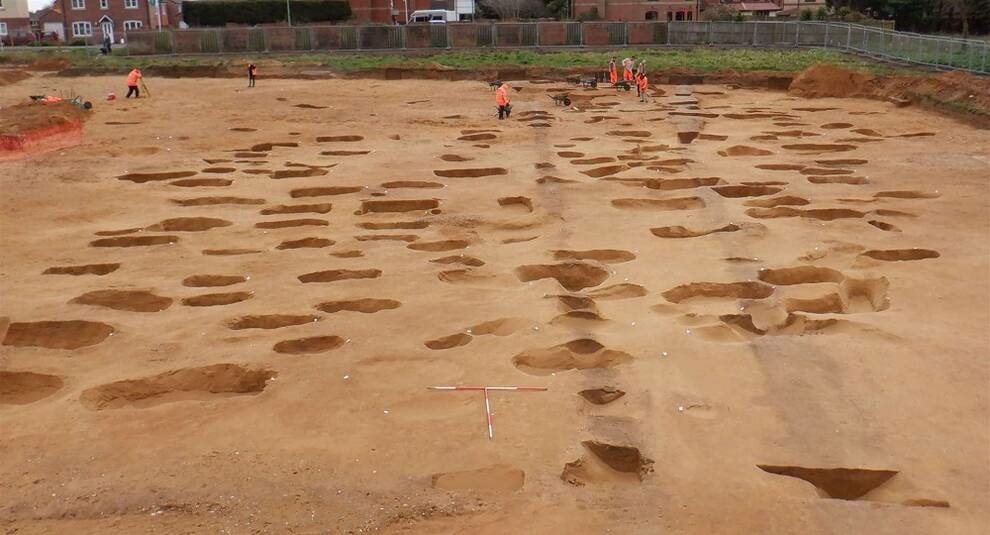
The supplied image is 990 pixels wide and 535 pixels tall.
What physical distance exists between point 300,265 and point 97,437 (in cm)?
473

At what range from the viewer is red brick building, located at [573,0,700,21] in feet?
168

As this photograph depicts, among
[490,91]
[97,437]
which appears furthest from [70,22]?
[97,437]

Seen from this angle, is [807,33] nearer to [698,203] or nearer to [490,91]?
[490,91]

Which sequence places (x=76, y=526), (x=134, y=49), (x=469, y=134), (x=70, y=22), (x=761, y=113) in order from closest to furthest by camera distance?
(x=76, y=526), (x=469, y=134), (x=761, y=113), (x=134, y=49), (x=70, y=22)

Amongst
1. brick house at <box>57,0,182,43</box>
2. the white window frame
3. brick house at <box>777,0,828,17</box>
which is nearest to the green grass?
brick house at <box>777,0,828,17</box>

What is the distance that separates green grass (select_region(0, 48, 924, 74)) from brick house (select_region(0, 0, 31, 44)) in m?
38.7

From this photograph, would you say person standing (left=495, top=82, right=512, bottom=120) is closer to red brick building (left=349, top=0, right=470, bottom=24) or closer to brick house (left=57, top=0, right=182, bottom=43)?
red brick building (left=349, top=0, right=470, bottom=24)

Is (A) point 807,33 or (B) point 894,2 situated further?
(B) point 894,2

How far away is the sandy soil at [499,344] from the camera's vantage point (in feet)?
19.4

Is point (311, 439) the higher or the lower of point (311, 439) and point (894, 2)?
the lower

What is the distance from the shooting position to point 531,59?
37.4 m

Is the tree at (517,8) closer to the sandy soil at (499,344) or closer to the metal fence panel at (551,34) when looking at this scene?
the metal fence panel at (551,34)

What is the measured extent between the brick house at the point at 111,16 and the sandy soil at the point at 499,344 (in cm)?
5436

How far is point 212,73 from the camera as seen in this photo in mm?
36469
